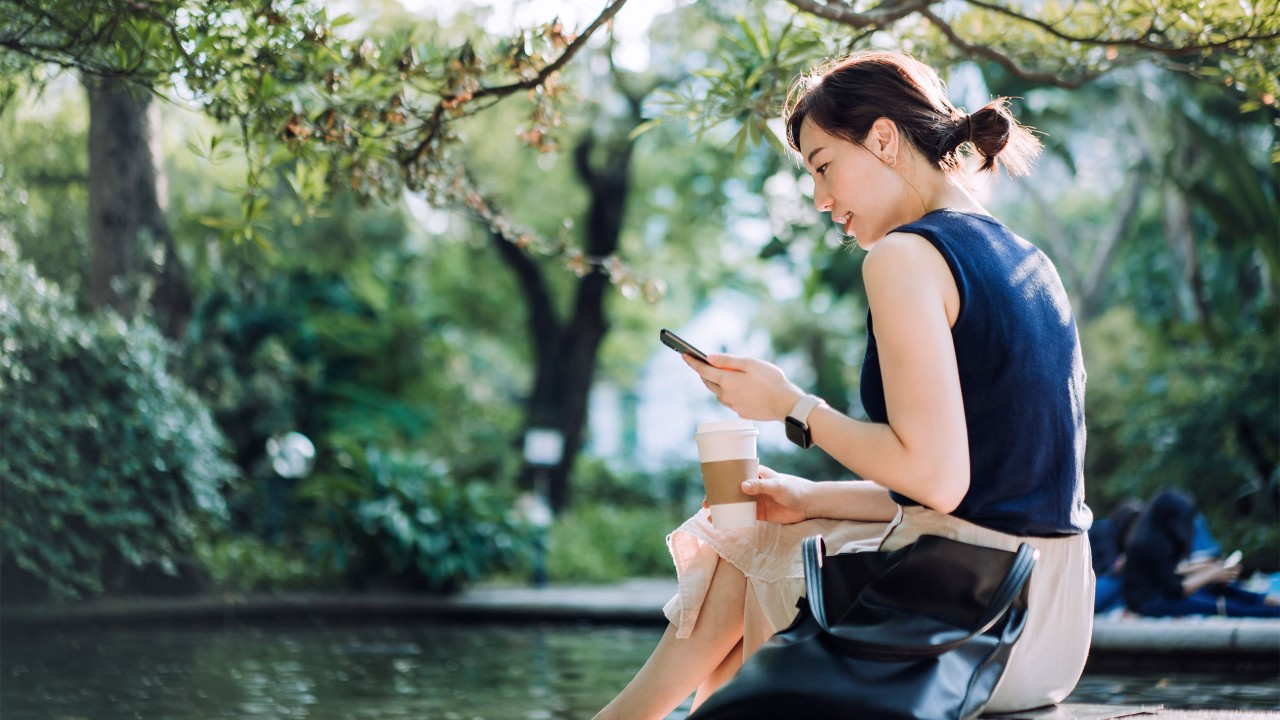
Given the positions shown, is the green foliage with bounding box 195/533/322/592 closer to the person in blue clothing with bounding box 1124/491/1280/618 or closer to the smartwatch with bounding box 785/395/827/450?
the person in blue clothing with bounding box 1124/491/1280/618

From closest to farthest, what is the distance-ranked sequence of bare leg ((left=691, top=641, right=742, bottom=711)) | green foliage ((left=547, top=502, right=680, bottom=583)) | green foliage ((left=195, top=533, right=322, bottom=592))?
bare leg ((left=691, top=641, right=742, bottom=711))
green foliage ((left=195, top=533, right=322, bottom=592))
green foliage ((left=547, top=502, right=680, bottom=583))

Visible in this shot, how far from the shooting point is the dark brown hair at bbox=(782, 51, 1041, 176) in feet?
6.77

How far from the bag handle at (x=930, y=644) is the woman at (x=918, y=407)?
7 centimetres

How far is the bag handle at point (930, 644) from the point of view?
1.72m

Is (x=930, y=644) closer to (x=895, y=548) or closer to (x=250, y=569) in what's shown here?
(x=895, y=548)

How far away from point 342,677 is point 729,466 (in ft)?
13.5

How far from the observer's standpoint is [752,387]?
2.08m

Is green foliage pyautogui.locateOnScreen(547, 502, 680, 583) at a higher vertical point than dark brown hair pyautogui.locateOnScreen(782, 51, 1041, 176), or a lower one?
lower

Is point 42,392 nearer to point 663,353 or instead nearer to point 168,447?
point 168,447

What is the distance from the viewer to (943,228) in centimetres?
192

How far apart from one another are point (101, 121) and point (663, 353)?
18572 mm

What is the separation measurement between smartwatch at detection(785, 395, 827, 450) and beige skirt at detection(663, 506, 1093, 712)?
0.20 metres

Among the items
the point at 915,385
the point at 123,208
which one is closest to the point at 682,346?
the point at 915,385

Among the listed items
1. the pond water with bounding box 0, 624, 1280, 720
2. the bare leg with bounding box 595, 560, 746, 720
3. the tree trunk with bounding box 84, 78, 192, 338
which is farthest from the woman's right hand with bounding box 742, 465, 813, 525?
the tree trunk with bounding box 84, 78, 192, 338
